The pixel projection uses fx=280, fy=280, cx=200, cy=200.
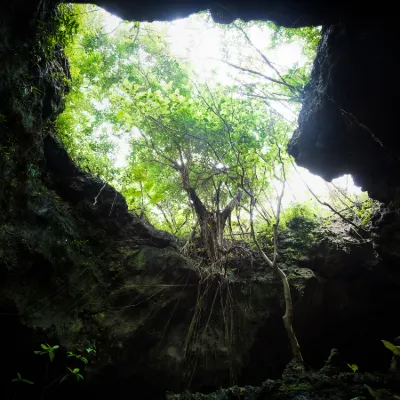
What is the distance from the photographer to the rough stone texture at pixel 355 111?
3.84 metres

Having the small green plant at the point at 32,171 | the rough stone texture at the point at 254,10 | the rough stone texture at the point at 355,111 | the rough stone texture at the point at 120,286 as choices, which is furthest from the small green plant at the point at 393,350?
the small green plant at the point at 32,171

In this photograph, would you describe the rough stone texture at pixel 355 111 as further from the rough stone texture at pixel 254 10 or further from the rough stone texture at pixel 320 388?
the rough stone texture at pixel 320 388

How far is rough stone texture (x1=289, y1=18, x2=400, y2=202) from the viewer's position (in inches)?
151

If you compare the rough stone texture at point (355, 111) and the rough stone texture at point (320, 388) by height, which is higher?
the rough stone texture at point (355, 111)

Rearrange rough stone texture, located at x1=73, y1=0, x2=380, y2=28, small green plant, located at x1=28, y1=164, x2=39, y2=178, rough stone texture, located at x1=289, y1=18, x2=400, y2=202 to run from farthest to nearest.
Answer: small green plant, located at x1=28, y1=164, x2=39, y2=178
rough stone texture, located at x1=289, y1=18, x2=400, y2=202
rough stone texture, located at x1=73, y1=0, x2=380, y2=28

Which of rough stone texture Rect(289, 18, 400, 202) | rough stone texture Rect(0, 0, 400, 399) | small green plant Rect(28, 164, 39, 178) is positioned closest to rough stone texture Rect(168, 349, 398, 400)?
rough stone texture Rect(0, 0, 400, 399)

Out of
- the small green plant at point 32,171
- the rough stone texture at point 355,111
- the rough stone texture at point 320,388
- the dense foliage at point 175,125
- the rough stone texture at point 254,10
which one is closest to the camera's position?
the rough stone texture at point 320,388

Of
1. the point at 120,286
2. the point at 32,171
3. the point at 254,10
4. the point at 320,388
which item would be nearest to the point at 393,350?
the point at 320,388

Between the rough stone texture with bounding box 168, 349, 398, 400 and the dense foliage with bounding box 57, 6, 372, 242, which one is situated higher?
the dense foliage with bounding box 57, 6, 372, 242

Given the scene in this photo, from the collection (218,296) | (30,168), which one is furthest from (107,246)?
(218,296)

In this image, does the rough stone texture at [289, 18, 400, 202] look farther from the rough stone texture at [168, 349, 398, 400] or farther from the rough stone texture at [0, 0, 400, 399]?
the rough stone texture at [168, 349, 398, 400]

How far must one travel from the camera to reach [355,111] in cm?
436

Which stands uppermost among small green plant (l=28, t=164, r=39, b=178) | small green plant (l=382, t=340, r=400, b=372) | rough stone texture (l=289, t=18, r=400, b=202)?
rough stone texture (l=289, t=18, r=400, b=202)

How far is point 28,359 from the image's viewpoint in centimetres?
365
